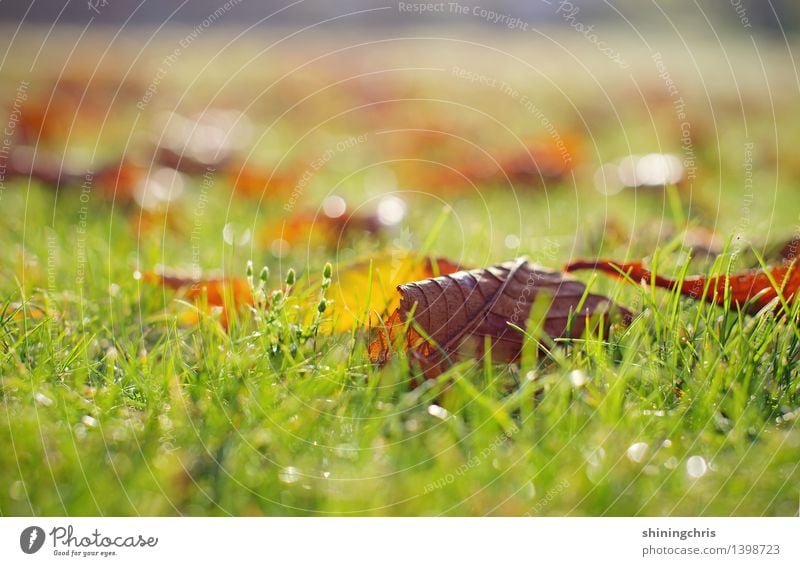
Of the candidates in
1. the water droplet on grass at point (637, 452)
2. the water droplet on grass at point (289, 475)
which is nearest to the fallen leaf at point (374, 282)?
the water droplet on grass at point (289, 475)

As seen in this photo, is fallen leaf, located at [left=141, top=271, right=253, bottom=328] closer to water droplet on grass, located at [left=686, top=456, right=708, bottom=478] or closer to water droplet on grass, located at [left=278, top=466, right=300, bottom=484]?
water droplet on grass, located at [left=278, top=466, right=300, bottom=484]

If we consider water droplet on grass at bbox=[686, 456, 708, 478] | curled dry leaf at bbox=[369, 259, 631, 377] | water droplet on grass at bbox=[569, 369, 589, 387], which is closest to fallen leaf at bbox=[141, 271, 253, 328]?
curled dry leaf at bbox=[369, 259, 631, 377]

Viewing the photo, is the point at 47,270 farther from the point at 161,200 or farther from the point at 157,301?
the point at 161,200

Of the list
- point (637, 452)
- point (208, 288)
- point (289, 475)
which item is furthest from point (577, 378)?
point (208, 288)

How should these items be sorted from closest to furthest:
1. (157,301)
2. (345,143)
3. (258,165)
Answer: (157,301), (258,165), (345,143)

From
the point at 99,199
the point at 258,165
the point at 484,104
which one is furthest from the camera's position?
the point at 484,104
